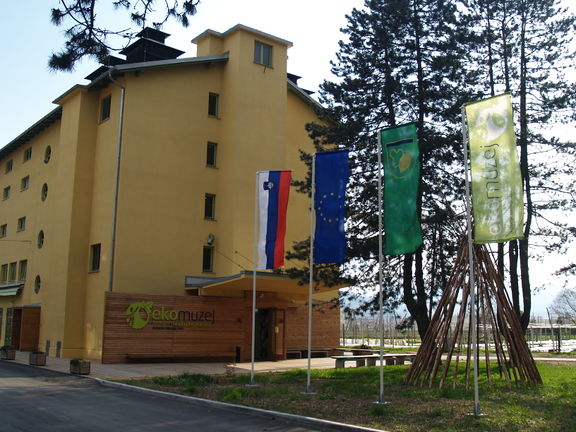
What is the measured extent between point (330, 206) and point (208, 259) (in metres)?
14.1

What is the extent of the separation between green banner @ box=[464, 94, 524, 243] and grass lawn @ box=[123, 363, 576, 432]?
3.29 meters

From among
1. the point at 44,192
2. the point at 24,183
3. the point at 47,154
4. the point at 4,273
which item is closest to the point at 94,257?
the point at 44,192

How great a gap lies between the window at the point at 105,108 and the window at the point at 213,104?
468 cm

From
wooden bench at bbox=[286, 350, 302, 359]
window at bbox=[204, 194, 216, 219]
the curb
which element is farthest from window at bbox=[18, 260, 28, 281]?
the curb

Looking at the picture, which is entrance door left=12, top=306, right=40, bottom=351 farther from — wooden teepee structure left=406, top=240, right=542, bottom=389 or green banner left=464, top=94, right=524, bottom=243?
green banner left=464, top=94, right=524, bottom=243

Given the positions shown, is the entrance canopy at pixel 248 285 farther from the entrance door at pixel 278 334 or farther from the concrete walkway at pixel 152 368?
the concrete walkway at pixel 152 368

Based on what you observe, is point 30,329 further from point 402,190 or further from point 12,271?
point 402,190

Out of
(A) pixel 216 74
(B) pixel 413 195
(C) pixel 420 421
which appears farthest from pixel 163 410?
(A) pixel 216 74

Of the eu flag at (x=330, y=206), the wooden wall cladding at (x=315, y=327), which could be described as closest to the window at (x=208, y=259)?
the wooden wall cladding at (x=315, y=327)

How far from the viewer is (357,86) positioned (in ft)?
75.5

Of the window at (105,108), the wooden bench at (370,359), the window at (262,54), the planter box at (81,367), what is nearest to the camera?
the planter box at (81,367)

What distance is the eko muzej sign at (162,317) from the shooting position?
23.2 meters

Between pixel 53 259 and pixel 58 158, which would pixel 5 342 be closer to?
pixel 53 259

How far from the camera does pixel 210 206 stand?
2839 cm
